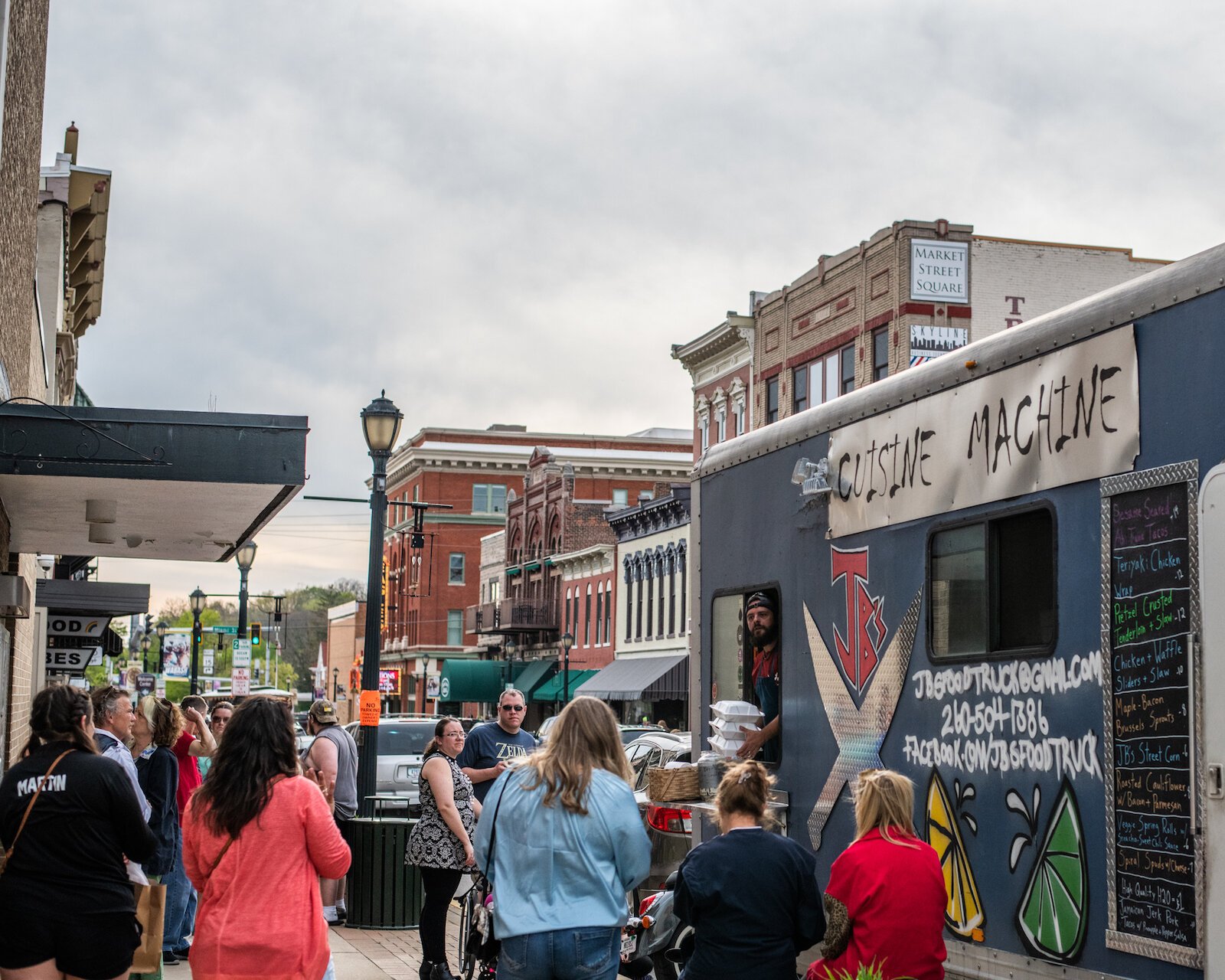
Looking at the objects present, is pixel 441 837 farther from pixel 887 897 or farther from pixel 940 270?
pixel 940 270

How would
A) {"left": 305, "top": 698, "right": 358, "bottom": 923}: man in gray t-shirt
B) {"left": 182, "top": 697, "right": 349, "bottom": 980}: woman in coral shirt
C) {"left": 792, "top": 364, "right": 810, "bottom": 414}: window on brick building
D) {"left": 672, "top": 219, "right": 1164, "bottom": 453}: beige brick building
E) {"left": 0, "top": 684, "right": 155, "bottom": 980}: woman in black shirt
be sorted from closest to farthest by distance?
{"left": 182, "top": 697, "right": 349, "bottom": 980}: woman in coral shirt → {"left": 0, "top": 684, "right": 155, "bottom": 980}: woman in black shirt → {"left": 305, "top": 698, "right": 358, "bottom": 923}: man in gray t-shirt → {"left": 672, "top": 219, "right": 1164, "bottom": 453}: beige brick building → {"left": 792, "top": 364, "right": 810, "bottom": 414}: window on brick building

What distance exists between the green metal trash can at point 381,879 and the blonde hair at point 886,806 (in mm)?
7561

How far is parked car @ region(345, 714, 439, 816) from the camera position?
20.2 meters

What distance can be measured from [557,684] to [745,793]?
55693mm

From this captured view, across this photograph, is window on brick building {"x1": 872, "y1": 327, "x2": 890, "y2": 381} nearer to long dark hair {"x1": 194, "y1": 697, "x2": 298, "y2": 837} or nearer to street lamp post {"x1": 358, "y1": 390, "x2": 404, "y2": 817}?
street lamp post {"x1": 358, "y1": 390, "x2": 404, "y2": 817}

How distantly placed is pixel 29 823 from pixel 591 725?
2212 mm

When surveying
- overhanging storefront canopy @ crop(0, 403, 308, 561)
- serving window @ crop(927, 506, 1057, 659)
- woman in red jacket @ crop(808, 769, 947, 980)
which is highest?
overhanging storefront canopy @ crop(0, 403, 308, 561)

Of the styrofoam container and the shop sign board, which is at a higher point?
the shop sign board

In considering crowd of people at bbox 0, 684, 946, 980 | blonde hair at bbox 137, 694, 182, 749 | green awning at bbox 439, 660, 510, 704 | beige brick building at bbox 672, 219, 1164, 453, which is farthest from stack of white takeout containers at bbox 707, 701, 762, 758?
green awning at bbox 439, 660, 510, 704

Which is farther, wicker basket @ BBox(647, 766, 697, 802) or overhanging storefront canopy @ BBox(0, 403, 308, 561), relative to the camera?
overhanging storefront canopy @ BBox(0, 403, 308, 561)

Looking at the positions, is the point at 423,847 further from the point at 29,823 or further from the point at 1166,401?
the point at 1166,401

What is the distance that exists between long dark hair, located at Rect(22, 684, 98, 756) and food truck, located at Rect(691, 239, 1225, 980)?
11.2ft

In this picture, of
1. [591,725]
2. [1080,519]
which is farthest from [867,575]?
[591,725]

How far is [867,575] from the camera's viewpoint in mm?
7188
